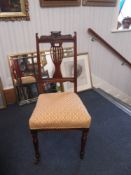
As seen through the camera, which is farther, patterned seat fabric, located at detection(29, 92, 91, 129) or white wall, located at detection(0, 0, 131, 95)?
white wall, located at detection(0, 0, 131, 95)

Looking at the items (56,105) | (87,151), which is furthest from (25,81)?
(87,151)

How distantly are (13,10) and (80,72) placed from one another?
122 centimetres

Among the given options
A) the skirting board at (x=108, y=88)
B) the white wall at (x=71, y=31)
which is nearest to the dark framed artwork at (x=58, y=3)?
the white wall at (x=71, y=31)

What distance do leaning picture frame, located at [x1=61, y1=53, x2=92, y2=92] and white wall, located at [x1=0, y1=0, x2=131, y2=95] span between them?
145 mm

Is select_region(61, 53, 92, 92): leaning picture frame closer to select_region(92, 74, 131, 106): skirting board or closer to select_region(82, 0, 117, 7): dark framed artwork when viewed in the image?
select_region(92, 74, 131, 106): skirting board

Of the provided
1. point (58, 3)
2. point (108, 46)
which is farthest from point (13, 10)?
point (108, 46)

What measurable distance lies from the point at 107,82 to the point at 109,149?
1.56 metres

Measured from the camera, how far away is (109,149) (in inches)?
58.6

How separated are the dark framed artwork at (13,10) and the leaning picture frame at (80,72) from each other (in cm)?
81

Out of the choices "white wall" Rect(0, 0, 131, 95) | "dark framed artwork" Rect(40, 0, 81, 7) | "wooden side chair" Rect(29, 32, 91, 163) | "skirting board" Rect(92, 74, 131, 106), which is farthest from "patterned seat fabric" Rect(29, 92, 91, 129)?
"skirting board" Rect(92, 74, 131, 106)

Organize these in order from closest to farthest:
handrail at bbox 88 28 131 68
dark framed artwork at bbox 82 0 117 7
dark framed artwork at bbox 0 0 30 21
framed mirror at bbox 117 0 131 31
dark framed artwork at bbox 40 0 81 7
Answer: dark framed artwork at bbox 0 0 30 21, dark framed artwork at bbox 40 0 81 7, dark framed artwork at bbox 82 0 117 7, handrail at bbox 88 28 131 68, framed mirror at bbox 117 0 131 31

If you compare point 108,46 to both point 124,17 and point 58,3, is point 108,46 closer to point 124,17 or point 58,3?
point 124,17

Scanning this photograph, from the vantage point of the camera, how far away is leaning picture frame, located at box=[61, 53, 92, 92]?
226 centimetres

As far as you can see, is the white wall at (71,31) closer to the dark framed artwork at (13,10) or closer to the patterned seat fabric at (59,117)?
the dark framed artwork at (13,10)
